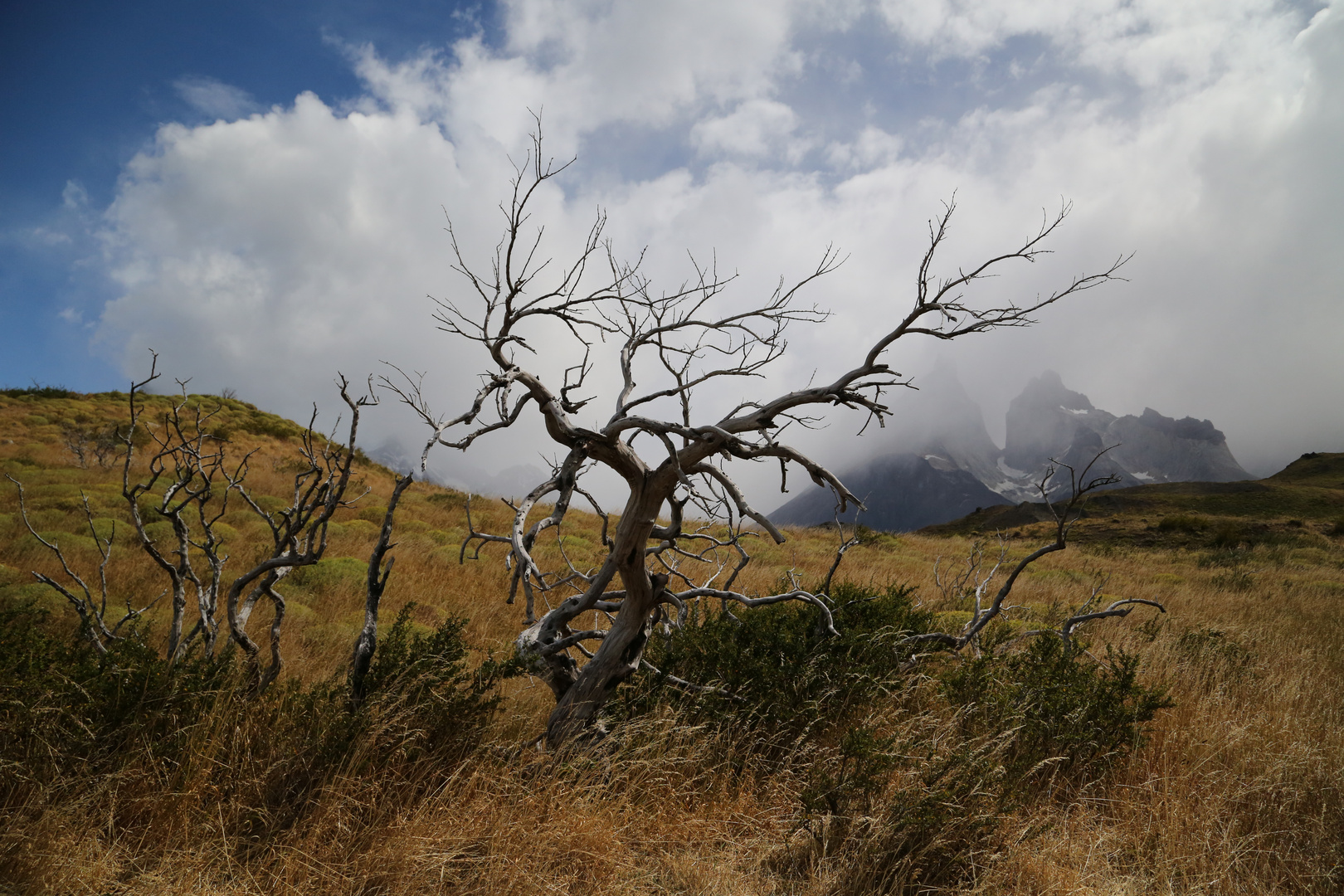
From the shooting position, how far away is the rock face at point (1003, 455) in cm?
15050

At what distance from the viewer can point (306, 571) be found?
8.41 meters

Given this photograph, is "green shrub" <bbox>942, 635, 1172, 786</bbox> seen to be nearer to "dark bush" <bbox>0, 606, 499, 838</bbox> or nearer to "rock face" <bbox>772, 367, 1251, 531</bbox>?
"dark bush" <bbox>0, 606, 499, 838</bbox>

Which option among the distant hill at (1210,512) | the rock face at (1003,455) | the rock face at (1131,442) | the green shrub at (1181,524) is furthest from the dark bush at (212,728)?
the rock face at (1131,442)

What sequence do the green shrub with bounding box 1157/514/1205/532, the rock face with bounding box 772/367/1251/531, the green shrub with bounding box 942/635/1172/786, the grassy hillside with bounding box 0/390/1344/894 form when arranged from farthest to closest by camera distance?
1. the rock face with bounding box 772/367/1251/531
2. the green shrub with bounding box 1157/514/1205/532
3. the green shrub with bounding box 942/635/1172/786
4. the grassy hillside with bounding box 0/390/1344/894

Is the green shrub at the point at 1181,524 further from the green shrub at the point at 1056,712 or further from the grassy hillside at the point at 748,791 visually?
the green shrub at the point at 1056,712

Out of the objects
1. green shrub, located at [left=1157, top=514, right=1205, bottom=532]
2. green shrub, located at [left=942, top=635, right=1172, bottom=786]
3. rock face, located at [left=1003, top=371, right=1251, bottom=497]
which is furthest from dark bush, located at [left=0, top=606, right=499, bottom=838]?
rock face, located at [left=1003, top=371, right=1251, bottom=497]

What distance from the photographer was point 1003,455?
190m

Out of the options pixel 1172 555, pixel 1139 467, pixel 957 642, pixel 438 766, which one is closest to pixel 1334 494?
pixel 1172 555

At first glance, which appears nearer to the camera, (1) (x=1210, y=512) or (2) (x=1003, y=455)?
(1) (x=1210, y=512)

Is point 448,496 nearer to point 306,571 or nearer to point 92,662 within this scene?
point 306,571

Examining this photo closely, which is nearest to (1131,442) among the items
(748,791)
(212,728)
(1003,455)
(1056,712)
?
(1003,455)

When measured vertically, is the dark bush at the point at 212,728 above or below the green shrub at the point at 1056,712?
above

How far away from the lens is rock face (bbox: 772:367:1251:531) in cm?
15050

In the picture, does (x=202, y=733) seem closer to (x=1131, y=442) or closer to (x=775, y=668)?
(x=775, y=668)
